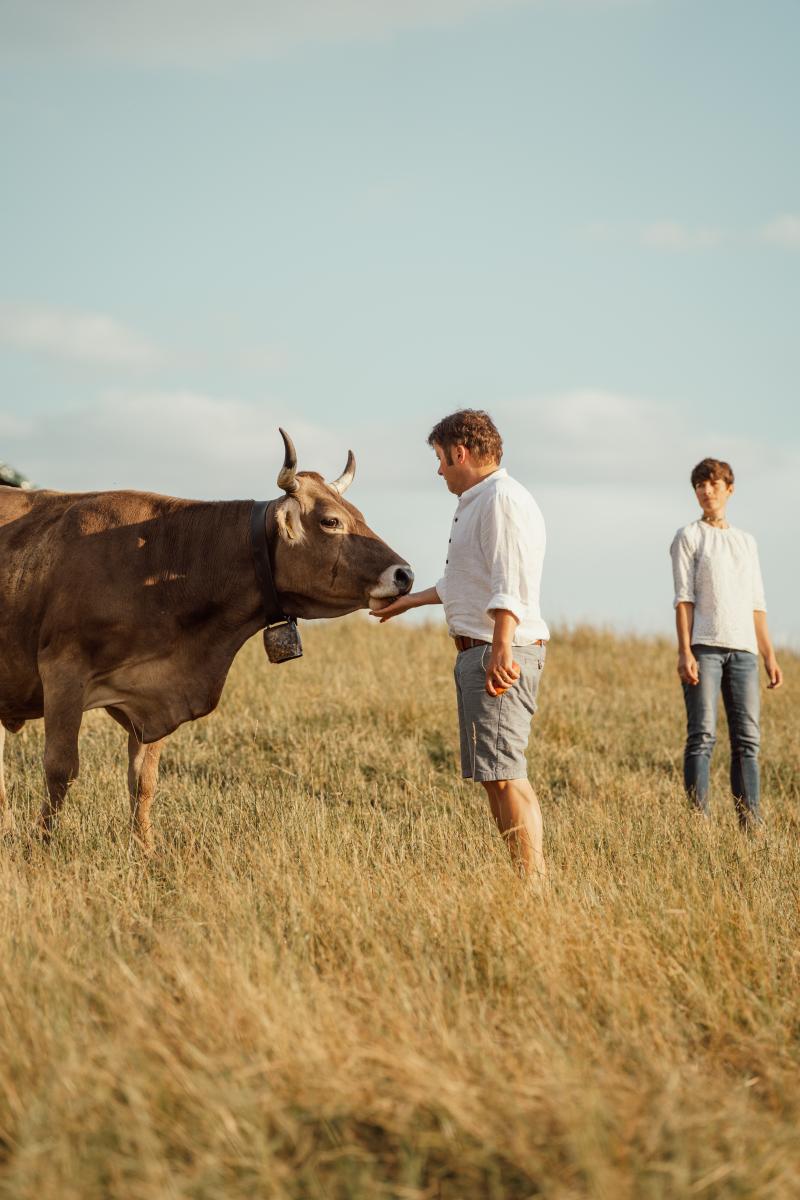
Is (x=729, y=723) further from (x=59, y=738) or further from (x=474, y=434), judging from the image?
(x=59, y=738)

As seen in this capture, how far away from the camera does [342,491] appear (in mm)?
6637

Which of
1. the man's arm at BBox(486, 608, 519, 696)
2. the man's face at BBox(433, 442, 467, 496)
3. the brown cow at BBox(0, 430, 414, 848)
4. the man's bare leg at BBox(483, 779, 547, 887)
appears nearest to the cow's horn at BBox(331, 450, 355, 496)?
the brown cow at BBox(0, 430, 414, 848)

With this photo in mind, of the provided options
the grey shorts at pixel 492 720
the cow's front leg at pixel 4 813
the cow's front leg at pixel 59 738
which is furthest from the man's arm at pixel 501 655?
the cow's front leg at pixel 4 813

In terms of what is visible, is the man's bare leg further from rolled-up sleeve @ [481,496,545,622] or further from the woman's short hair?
the woman's short hair

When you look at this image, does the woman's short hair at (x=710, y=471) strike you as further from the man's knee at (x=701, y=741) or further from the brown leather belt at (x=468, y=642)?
the brown leather belt at (x=468, y=642)

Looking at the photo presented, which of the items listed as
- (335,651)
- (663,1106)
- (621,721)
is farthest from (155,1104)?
(335,651)

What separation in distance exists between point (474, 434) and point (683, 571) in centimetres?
309

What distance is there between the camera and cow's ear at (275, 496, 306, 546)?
6.24 m

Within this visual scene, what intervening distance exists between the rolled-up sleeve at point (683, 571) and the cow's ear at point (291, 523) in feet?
10.2

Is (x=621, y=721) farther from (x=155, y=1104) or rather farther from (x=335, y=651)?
(x=155, y=1104)

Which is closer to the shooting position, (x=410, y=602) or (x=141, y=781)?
(x=410, y=602)

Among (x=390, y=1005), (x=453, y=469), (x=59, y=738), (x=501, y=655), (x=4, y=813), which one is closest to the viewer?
(x=390, y=1005)

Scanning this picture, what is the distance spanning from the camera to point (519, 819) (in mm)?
5496

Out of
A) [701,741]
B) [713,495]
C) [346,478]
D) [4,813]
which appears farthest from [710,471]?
[4,813]
